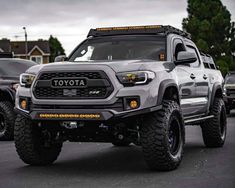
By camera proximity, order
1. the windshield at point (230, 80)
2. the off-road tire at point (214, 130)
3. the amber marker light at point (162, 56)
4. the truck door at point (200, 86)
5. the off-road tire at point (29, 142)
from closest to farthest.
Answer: the off-road tire at point (29, 142), the amber marker light at point (162, 56), the truck door at point (200, 86), the off-road tire at point (214, 130), the windshield at point (230, 80)

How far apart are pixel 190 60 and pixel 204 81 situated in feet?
5.18

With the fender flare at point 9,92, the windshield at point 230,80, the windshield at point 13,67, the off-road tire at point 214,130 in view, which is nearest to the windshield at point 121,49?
the off-road tire at point 214,130

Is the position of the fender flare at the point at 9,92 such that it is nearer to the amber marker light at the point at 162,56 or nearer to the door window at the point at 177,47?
the door window at the point at 177,47

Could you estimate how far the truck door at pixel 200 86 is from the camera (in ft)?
29.6

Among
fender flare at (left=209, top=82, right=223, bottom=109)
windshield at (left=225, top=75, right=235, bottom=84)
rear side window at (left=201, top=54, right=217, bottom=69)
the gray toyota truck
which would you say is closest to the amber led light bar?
the gray toyota truck

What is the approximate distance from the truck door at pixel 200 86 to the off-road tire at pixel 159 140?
6.05 ft

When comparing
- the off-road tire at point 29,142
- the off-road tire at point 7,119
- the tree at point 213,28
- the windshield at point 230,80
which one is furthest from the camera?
the tree at point 213,28

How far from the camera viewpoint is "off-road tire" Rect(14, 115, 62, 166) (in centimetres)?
740

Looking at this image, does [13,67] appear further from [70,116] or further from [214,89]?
[70,116]

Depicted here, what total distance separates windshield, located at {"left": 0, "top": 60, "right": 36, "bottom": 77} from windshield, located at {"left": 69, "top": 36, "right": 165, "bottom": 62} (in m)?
3.56

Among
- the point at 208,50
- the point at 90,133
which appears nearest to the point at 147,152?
the point at 90,133

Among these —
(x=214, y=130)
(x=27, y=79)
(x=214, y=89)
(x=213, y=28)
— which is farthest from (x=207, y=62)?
(x=213, y=28)

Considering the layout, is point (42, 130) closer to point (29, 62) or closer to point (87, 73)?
point (87, 73)

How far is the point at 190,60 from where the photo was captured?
802 centimetres
